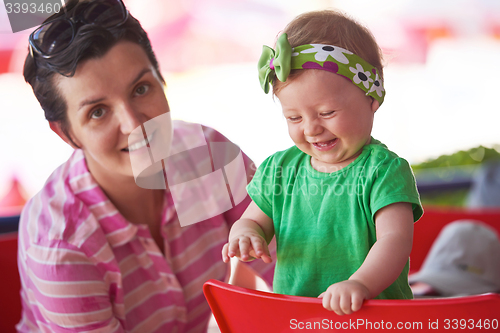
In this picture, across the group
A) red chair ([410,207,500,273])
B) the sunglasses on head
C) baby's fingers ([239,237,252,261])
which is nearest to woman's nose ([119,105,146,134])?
the sunglasses on head

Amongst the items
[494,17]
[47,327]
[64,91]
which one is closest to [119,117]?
[64,91]

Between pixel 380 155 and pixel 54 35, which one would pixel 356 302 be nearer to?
pixel 380 155

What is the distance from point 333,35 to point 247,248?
25cm

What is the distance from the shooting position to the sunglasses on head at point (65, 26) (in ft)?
1.82

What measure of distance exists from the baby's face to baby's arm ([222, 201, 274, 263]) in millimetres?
119

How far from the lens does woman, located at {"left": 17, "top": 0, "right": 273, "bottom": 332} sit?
22.3 inches

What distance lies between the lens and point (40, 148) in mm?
783

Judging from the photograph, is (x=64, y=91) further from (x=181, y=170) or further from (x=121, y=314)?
(x=121, y=314)

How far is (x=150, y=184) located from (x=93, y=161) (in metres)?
0.12

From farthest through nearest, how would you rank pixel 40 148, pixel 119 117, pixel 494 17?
pixel 494 17 → pixel 40 148 → pixel 119 117

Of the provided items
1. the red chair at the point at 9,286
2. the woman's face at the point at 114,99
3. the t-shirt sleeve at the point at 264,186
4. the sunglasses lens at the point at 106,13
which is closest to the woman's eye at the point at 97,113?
the woman's face at the point at 114,99

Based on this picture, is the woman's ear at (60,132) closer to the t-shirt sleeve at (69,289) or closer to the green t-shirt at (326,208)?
the t-shirt sleeve at (69,289)

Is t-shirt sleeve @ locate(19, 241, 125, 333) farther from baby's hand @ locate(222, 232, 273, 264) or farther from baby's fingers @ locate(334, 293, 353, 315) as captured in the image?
baby's fingers @ locate(334, 293, 353, 315)

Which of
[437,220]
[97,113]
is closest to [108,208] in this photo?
[97,113]
